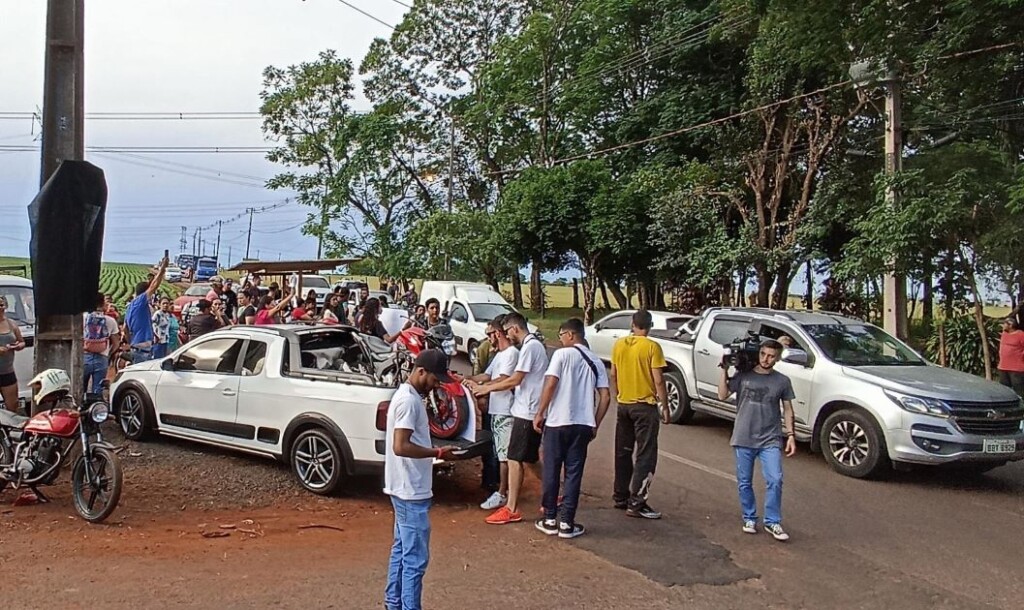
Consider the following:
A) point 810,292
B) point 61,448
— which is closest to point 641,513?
point 61,448

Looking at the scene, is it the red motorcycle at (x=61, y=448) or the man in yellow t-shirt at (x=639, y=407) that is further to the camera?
the man in yellow t-shirt at (x=639, y=407)

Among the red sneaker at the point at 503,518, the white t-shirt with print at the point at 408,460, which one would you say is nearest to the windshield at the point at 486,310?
the red sneaker at the point at 503,518

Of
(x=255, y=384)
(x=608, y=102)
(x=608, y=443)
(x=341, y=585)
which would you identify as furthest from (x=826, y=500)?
(x=608, y=102)

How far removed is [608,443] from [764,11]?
336 inches

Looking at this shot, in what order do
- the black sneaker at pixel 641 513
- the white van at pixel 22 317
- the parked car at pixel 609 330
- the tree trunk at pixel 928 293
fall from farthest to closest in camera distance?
the parked car at pixel 609 330, the tree trunk at pixel 928 293, the white van at pixel 22 317, the black sneaker at pixel 641 513

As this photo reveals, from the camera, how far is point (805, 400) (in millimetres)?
9680

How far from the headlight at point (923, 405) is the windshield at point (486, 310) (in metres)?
12.7

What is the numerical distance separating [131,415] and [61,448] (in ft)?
7.70

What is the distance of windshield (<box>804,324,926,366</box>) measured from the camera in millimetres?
9766

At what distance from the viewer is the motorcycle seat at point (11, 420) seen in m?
6.88

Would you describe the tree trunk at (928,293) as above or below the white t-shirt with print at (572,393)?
above

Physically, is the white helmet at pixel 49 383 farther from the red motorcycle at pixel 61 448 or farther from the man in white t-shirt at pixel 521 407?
the man in white t-shirt at pixel 521 407

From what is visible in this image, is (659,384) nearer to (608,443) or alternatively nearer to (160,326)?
(608,443)

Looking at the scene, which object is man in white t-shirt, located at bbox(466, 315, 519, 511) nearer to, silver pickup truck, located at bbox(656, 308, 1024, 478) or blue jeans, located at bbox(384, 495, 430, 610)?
blue jeans, located at bbox(384, 495, 430, 610)
